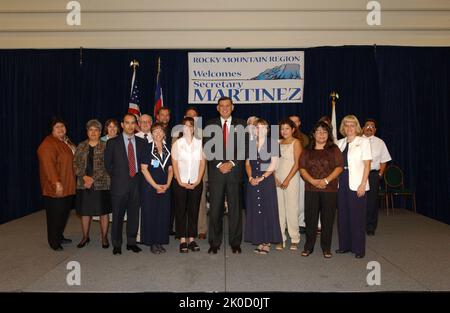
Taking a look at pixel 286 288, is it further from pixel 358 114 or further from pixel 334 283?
pixel 358 114

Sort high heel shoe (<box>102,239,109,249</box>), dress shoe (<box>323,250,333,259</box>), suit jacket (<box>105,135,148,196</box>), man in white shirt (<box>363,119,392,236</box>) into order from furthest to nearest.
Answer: man in white shirt (<box>363,119,392,236</box>) < high heel shoe (<box>102,239,109,249</box>) < suit jacket (<box>105,135,148,196</box>) < dress shoe (<box>323,250,333,259</box>)

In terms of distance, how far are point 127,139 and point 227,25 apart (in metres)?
4.15

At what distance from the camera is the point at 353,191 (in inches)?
159

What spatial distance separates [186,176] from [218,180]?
0.35 m

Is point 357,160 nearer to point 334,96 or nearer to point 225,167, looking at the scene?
point 225,167

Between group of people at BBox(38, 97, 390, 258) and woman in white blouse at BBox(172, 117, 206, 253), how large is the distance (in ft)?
0.03

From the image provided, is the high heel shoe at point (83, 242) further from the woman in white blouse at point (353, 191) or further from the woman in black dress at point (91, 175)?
the woman in white blouse at point (353, 191)

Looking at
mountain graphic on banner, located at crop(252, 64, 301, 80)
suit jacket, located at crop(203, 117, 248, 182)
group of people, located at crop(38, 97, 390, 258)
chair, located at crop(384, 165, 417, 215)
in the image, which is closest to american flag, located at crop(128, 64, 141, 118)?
mountain graphic on banner, located at crop(252, 64, 301, 80)

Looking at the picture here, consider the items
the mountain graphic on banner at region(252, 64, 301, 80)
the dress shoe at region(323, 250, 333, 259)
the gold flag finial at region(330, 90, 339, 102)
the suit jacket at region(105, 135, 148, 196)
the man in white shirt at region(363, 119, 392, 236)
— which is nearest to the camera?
the dress shoe at region(323, 250, 333, 259)

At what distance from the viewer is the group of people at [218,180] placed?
→ 4.04 meters

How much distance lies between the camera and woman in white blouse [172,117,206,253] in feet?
13.7

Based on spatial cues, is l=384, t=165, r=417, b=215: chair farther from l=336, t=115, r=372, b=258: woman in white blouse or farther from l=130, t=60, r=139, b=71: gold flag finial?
l=130, t=60, r=139, b=71: gold flag finial

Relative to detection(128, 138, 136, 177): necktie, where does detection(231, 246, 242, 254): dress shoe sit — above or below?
below

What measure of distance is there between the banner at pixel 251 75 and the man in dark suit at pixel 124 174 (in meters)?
3.56
